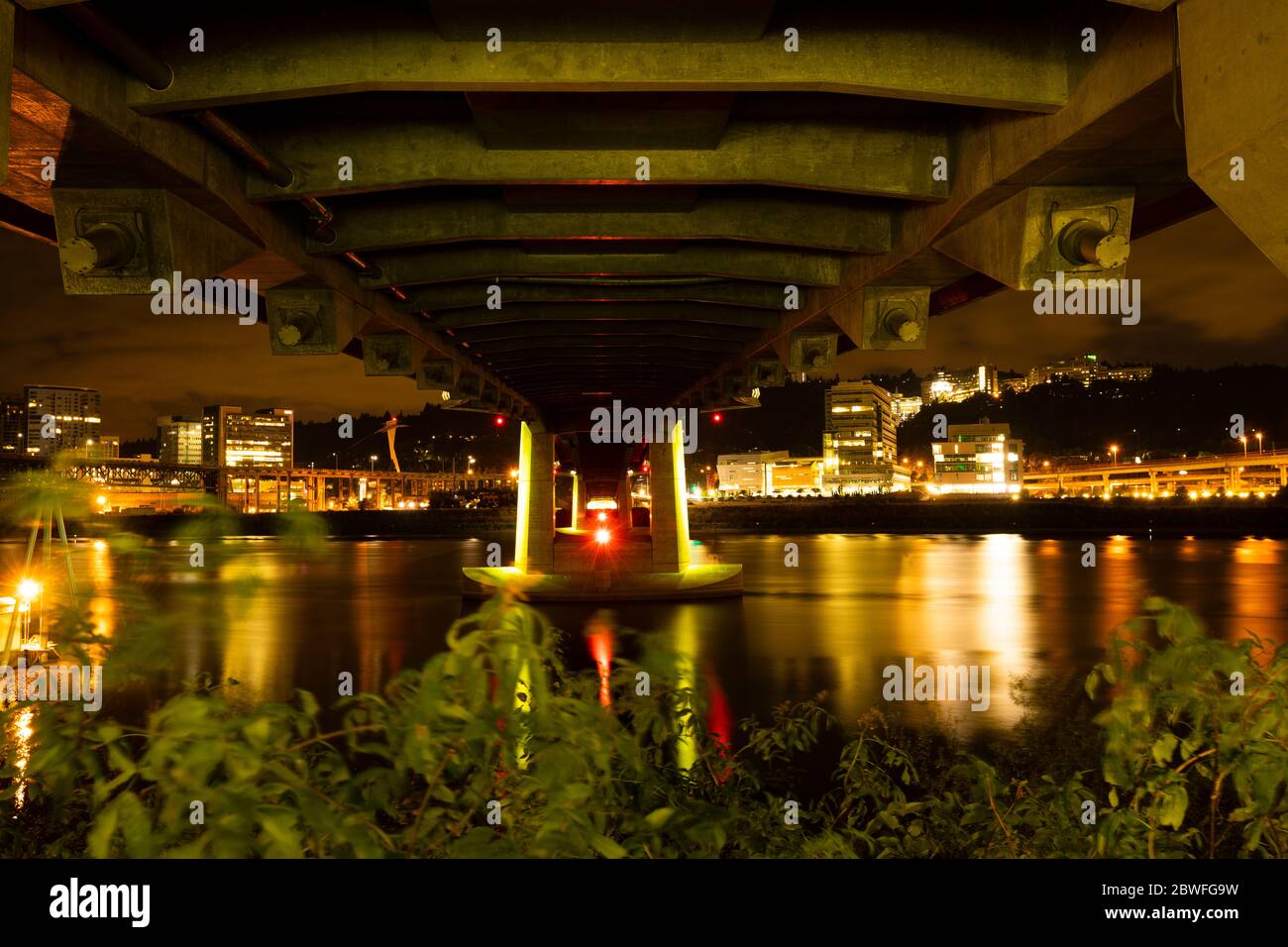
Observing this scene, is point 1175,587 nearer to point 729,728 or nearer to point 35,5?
point 729,728

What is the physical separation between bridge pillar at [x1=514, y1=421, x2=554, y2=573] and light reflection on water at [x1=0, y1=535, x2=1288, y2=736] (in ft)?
9.21

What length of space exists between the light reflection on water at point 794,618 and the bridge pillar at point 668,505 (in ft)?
8.23

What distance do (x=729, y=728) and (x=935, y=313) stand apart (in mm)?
9053

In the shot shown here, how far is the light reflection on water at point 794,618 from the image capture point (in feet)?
68.0

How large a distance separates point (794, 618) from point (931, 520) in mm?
81770

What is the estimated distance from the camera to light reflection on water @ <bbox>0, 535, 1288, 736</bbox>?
2072 centimetres

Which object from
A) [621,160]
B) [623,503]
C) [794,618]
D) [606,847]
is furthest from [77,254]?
[623,503]

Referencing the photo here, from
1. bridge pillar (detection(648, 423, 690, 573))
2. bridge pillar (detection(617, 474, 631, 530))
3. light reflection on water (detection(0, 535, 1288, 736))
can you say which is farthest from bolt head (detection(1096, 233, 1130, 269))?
bridge pillar (detection(617, 474, 631, 530))

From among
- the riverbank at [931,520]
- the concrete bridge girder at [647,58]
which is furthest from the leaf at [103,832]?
the riverbank at [931,520]

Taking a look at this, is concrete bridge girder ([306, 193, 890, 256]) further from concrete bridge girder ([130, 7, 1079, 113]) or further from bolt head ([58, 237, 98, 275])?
concrete bridge girder ([130, 7, 1079, 113])

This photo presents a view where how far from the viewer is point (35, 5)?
17.3 feet

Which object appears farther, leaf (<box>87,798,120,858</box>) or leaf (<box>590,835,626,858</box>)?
leaf (<box>590,835,626,858</box>)

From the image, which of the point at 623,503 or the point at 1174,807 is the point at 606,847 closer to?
the point at 1174,807
